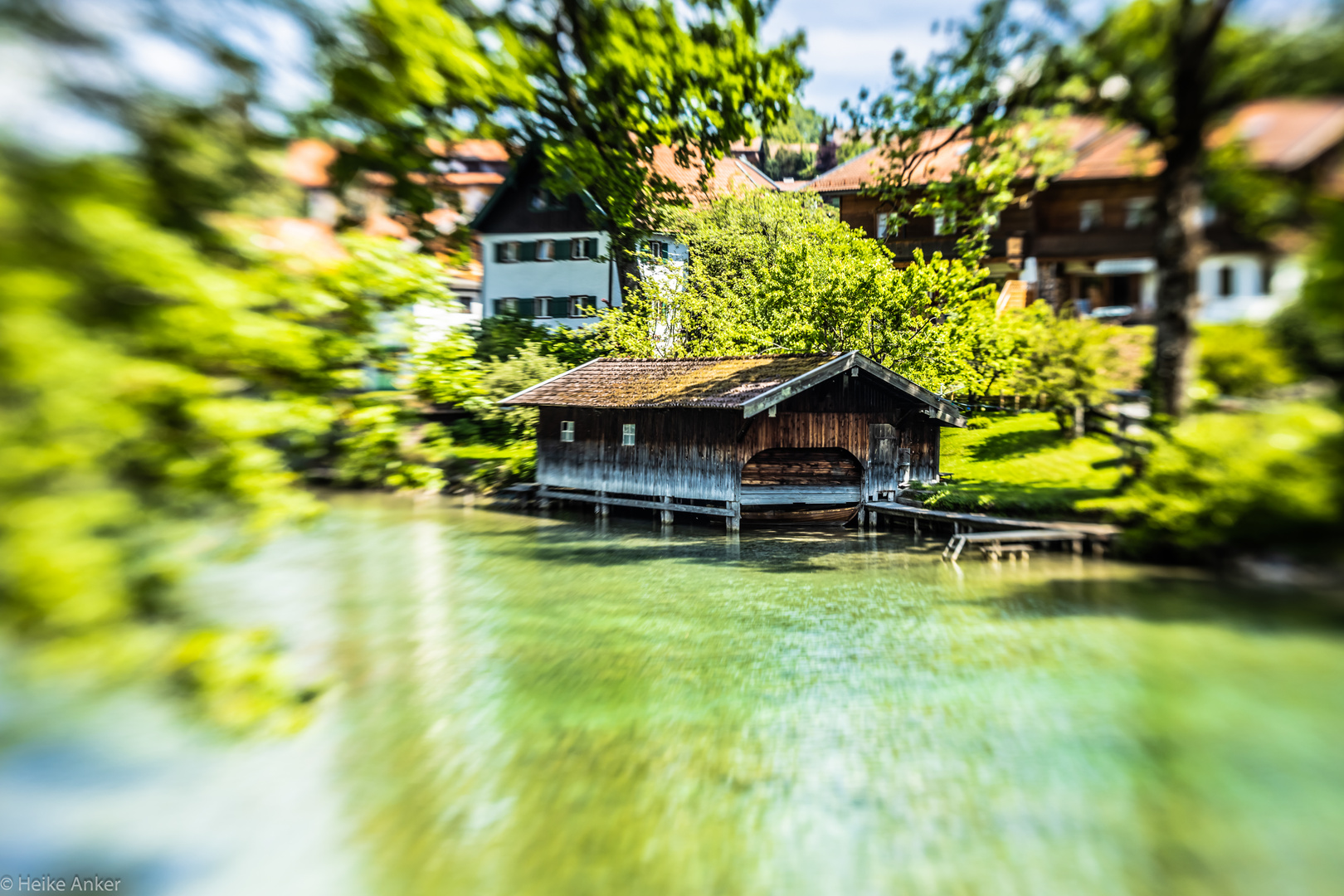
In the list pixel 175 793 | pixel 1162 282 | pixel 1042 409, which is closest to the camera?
pixel 1162 282

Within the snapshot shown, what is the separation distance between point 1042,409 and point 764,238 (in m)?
27.7

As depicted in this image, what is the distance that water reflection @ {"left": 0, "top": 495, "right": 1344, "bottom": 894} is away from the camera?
15.3 ft

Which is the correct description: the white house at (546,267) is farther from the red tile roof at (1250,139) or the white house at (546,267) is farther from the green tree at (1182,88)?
the green tree at (1182,88)

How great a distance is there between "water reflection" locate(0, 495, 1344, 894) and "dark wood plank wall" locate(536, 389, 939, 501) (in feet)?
22.5

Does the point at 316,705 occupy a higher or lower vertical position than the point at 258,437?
lower

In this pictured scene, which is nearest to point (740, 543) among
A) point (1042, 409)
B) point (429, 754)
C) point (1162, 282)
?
point (429, 754)

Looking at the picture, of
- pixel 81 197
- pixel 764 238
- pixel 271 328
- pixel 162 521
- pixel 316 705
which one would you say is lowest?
pixel 316 705

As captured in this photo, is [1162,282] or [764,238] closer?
[1162,282]

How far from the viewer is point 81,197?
191cm

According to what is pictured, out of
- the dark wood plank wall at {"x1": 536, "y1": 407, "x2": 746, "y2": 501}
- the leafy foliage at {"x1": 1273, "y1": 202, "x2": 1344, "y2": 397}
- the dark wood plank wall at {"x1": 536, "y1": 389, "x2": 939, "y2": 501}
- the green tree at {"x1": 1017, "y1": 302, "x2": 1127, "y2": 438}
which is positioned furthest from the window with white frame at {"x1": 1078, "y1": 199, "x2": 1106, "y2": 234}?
the dark wood plank wall at {"x1": 536, "y1": 389, "x2": 939, "y2": 501}

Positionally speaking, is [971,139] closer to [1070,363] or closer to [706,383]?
[1070,363]

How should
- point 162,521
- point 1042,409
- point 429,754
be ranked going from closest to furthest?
point 162,521 < point 1042,409 < point 429,754

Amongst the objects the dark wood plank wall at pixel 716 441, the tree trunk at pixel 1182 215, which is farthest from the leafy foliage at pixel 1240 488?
the dark wood plank wall at pixel 716 441

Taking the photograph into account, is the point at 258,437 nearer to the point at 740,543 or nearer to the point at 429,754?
the point at 429,754
